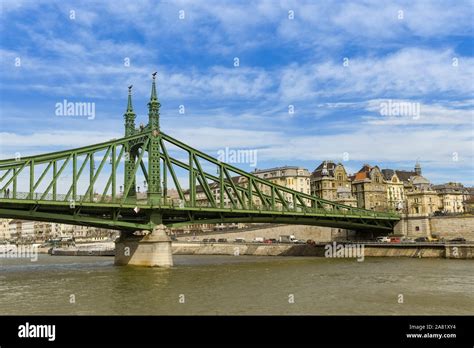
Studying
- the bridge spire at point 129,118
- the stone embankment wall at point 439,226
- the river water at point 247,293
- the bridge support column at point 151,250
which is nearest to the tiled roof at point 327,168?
the stone embankment wall at point 439,226

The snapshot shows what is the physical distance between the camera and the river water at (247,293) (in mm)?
31500

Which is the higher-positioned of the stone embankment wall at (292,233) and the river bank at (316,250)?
the stone embankment wall at (292,233)

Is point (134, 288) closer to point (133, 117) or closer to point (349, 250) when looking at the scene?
point (133, 117)

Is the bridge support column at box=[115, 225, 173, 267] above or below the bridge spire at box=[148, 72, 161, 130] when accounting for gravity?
below

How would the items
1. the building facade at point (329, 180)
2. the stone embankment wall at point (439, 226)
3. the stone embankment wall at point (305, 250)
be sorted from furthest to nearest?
1. the building facade at point (329, 180)
2. the stone embankment wall at point (439, 226)
3. the stone embankment wall at point (305, 250)

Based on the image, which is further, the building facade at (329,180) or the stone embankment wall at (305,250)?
the building facade at (329,180)

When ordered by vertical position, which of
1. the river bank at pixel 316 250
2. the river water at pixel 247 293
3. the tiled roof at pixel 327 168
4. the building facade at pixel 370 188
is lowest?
the river bank at pixel 316 250

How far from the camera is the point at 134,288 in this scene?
43062 millimetres

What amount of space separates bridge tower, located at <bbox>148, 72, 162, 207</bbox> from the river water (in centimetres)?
1498

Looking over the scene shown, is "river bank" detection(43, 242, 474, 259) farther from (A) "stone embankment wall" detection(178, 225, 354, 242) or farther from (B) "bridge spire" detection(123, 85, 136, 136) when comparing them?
(B) "bridge spire" detection(123, 85, 136, 136)

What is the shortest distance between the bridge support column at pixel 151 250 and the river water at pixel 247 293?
8.69 m

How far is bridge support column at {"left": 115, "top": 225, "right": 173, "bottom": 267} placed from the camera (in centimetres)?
6588

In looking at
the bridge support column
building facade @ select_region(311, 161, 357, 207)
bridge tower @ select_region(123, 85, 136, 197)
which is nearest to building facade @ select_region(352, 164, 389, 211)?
building facade @ select_region(311, 161, 357, 207)

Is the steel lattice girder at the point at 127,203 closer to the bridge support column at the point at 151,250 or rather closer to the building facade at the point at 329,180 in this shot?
the bridge support column at the point at 151,250
